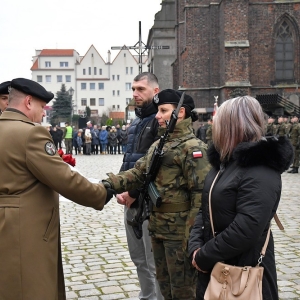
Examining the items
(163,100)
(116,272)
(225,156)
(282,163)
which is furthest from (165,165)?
(116,272)

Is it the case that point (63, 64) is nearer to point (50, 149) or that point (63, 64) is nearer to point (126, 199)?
point (126, 199)

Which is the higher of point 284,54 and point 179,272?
point 284,54

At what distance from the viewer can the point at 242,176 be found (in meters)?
2.79

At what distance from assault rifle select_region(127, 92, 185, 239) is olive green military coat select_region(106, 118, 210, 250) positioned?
0.17ft

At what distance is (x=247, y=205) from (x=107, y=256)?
4380mm

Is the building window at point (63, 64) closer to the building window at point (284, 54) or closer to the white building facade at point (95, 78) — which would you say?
the white building facade at point (95, 78)

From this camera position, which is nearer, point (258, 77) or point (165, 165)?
point (165, 165)

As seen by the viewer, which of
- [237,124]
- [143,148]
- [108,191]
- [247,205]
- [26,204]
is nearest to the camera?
[247,205]

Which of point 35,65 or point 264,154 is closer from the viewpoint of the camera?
point 264,154

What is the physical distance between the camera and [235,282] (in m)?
2.73

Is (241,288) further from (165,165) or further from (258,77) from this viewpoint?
(258,77)

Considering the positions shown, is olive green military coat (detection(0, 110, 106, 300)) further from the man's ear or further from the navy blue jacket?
the navy blue jacket

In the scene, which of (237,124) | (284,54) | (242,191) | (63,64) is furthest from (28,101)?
(63,64)

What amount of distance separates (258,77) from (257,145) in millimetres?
29122
